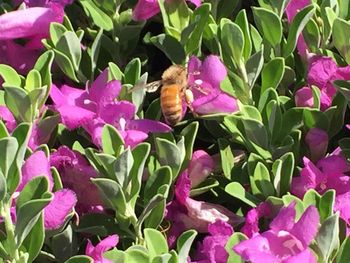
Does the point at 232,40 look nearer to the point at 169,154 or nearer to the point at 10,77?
the point at 169,154

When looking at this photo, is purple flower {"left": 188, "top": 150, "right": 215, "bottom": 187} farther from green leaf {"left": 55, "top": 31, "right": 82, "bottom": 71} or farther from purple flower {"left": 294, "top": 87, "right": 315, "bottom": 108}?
green leaf {"left": 55, "top": 31, "right": 82, "bottom": 71}

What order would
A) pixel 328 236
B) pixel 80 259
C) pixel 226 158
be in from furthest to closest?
1. pixel 226 158
2. pixel 80 259
3. pixel 328 236

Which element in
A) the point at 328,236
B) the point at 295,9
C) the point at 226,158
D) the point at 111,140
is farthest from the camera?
the point at 295,9

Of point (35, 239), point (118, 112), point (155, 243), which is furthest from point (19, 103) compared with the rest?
point (155, 243)

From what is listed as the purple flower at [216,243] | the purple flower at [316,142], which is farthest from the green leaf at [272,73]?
the purple flower at [216,243]

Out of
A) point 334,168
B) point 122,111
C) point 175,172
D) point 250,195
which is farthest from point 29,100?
point 334,168

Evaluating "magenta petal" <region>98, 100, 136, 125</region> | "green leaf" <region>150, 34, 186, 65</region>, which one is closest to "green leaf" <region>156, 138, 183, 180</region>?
"magenta petal" <region>98, 100, 136, 125</region>
